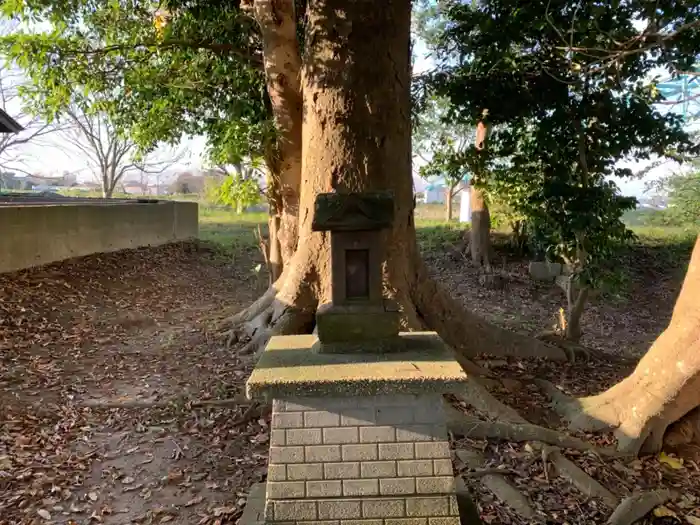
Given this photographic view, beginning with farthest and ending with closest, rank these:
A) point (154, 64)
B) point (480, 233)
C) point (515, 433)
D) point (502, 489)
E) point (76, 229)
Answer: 1. point (480, 233)
2. point (76, 229)
3. point (154, 64)
4. point (515, 433)
5. point (502, 489)

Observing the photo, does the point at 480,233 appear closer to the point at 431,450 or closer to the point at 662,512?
the point at 662,512

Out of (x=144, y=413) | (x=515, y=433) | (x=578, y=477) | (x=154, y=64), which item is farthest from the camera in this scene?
(x=154, y=64)

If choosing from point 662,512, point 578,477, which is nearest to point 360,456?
point 578,477

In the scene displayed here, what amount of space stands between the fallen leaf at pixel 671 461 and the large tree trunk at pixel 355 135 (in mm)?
2381

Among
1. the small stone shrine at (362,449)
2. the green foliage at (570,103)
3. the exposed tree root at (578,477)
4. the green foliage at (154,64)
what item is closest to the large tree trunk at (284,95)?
the green foliage at (154,64)

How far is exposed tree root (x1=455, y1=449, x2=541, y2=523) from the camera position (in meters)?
3.97

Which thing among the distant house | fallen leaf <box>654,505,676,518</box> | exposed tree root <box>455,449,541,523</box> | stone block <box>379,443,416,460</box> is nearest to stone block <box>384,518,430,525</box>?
stone block <box>379,443,416,460</box>

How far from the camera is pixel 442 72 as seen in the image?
8.44m

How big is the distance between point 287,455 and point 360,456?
15.6 inches

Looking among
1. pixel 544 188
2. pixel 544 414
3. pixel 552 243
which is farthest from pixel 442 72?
pixel 544 414

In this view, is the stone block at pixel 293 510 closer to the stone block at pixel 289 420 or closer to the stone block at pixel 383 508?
the stone block at pixel 383 508

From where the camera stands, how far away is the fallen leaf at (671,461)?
4789mm

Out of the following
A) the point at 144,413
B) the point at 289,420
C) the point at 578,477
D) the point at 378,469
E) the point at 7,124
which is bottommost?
the point at 578,477

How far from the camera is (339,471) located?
317 cm
